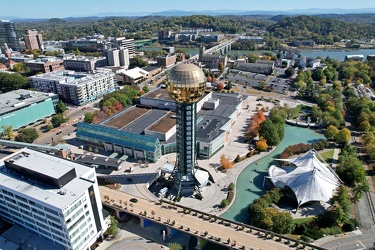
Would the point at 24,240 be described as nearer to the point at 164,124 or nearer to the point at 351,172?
the point at 164,124

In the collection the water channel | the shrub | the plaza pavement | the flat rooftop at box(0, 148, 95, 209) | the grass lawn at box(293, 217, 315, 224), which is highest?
the flat rooftop at box(0, 148, 95, 209)

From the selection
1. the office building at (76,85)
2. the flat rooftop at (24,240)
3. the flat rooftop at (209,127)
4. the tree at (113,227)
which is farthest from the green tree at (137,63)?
the flat rooftop at (24,240)

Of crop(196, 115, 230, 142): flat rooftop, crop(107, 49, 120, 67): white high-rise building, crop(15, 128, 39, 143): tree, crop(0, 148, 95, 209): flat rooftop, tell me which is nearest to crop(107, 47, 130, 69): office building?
crop(107, 49, 120, 67): white high-rise building

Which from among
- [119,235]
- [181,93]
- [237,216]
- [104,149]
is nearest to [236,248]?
[237,216]

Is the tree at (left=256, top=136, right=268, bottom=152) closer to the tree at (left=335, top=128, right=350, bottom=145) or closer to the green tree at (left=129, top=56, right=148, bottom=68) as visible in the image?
the tree at (left=335, top=128, right=350, bottom=145)

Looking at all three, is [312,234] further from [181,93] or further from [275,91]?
[275,91]

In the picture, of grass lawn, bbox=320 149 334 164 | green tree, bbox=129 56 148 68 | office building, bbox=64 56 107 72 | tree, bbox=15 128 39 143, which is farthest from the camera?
green tree, bbox=129 56 148 68
